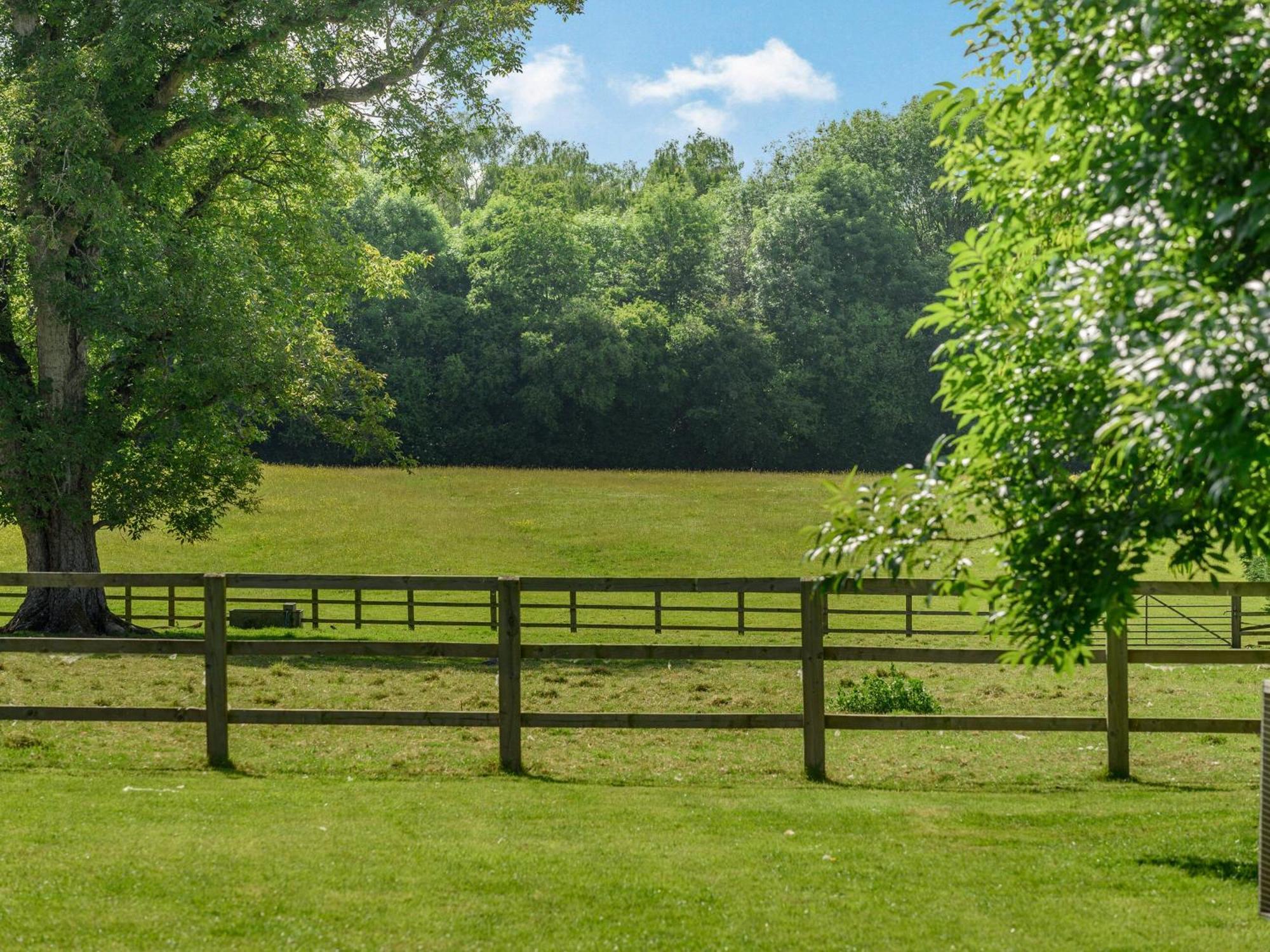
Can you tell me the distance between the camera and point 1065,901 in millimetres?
6746

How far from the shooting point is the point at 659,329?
6631 centimetres

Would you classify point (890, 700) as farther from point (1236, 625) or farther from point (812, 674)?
point (1236, 625)

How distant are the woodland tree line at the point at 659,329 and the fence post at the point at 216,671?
5062cm

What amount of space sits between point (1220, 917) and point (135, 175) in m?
21.6

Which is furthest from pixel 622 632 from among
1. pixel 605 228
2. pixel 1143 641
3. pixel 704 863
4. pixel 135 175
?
pixel 605 228

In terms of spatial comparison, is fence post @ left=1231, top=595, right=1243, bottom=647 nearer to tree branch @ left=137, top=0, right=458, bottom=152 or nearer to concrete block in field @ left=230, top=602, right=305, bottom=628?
concrete block in field @ left=230, top=602, right=305, bottom=628

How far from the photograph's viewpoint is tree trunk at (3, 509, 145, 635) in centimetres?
2408

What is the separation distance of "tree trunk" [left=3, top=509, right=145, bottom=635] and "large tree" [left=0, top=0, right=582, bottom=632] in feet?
0.13

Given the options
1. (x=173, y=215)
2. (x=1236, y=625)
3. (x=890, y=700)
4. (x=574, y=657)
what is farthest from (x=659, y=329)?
(x=574, y=657)

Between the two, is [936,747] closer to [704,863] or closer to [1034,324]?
[704,863]

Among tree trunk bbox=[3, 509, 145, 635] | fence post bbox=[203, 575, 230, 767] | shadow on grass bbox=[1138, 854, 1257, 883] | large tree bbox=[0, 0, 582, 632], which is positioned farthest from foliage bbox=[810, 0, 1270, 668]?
tree trunk bbox=[3, 509, 145, 635]

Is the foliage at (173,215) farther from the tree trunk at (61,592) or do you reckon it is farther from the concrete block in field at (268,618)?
the concrete block in field at (268,618)

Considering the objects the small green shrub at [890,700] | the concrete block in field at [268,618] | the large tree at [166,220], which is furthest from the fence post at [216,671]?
the concrete block in field at [268,618]

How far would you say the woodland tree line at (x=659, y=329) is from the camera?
64.2 metres
